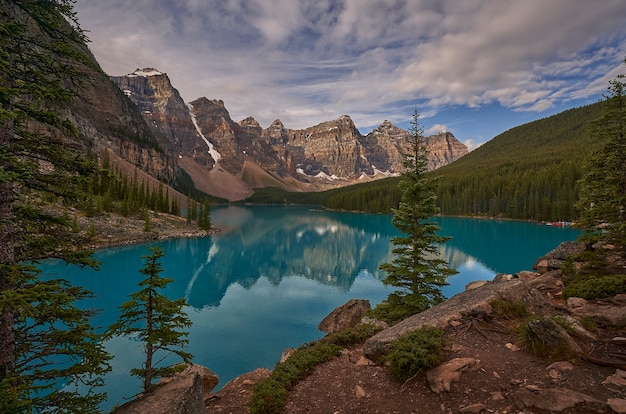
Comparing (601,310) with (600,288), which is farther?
(600,288)

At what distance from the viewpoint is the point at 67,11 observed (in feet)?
24.9

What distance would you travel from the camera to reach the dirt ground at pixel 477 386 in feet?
22.3

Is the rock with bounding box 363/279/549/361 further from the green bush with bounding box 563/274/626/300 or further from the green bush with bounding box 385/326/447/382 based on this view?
the green bush with bounding box 563/274/626/300

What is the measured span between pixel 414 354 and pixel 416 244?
9773 mm

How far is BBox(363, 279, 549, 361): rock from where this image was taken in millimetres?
11172

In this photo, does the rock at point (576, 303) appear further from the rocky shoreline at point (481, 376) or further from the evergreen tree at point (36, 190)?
the evergreen tree at point (36, 190)

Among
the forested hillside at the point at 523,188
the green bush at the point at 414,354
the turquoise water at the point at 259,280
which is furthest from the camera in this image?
the forested hillside at the point at 523,188

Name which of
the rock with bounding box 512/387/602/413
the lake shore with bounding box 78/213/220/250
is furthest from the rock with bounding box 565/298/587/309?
the lake shore with bounding box 78/213/220/250

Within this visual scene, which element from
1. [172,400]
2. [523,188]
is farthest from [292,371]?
[523,188]

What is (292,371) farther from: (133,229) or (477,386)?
(133,229)

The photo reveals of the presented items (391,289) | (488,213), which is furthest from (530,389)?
(488,213)

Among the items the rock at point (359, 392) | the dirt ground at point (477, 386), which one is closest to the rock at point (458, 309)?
the dirt ground at point (477, 386)

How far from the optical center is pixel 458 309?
12.5 metres

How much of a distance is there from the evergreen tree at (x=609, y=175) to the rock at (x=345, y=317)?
15921 millimetres
